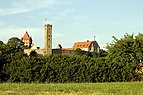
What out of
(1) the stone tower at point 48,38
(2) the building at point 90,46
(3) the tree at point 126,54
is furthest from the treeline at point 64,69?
(2) the building at point 90,46

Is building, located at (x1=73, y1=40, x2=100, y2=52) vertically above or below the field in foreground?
above

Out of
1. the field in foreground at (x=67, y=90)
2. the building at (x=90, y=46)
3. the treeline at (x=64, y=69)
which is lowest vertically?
the field in foreground at (x=67, y=90)

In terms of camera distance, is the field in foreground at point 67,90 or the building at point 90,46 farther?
the building at point 90,46

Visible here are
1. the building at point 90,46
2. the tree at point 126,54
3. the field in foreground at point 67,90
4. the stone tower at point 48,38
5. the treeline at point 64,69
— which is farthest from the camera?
the building at point 90,46

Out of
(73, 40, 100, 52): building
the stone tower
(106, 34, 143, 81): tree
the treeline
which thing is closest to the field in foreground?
the treeline

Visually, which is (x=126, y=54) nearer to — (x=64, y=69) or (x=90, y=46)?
(x=64, y=69)

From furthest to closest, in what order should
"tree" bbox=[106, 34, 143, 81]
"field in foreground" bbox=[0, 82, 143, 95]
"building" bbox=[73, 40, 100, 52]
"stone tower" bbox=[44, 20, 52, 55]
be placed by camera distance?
"building" bbox=[73, 40, 100, 52] → "stone tower" bbox=[44, 20, 52, 55] → "tree" bbox=[106, 34, 143, 81] → "field in foreground" bbox=[0, 82, 143, 95]

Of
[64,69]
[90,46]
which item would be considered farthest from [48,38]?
[64,69]

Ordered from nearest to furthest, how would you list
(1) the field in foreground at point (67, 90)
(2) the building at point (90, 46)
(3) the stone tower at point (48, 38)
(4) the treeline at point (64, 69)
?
(1) the field in foreground at point (67, 90)
(4) the treeline at point (64, 69)
(3) the stone tower at point (48, 38)
(2) the building at point (90, 46)

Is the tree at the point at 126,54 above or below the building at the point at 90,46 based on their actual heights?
below

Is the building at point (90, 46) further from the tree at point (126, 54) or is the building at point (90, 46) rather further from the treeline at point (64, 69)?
the treeline at point (64, 69)

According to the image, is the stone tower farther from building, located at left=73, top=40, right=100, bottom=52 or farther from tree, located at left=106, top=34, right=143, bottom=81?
tree, located at left=106, top=34, right=143, bottom=81

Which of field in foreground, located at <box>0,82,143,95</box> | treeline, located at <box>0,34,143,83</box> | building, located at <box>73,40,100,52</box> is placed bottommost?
field in foreground, located at <box>0,82,143,95</box>

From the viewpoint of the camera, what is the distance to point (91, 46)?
160500 millimetres
